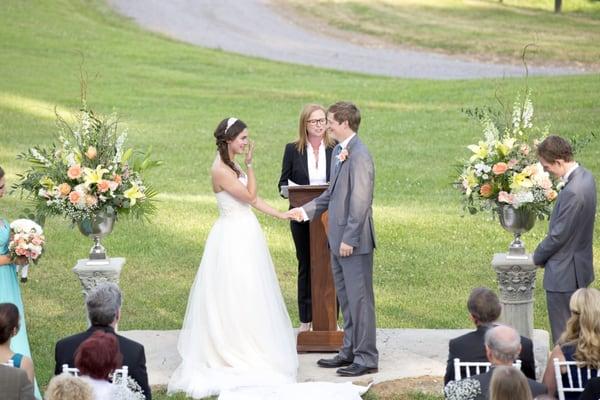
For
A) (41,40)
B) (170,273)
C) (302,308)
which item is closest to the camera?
(302,308)

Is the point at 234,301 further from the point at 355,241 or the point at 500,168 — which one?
the point at 500,168

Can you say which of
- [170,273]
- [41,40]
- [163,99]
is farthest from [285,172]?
[41,40]

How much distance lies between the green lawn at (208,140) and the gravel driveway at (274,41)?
1.26m

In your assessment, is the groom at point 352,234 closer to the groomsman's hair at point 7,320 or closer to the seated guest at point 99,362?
the groomsman's hair at point 7,320

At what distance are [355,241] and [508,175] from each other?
151cm

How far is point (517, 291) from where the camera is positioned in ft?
34.8

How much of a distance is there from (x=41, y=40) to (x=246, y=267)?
92.9 ft

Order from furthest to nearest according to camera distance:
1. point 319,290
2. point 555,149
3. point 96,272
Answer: point 319,290
point 96,272
point 555,149

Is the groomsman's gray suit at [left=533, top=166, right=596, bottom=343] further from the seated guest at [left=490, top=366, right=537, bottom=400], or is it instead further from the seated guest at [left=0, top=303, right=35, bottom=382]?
the seated guest at [left=0, top=303, right=35, bottom=382]

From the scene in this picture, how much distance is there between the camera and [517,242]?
422 inches

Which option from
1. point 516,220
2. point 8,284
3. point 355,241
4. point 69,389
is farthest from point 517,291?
point 69,389

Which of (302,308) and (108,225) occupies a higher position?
(108,225)

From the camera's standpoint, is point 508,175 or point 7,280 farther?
point 508,175

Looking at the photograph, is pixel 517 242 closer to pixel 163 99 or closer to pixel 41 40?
pixel 163 99
